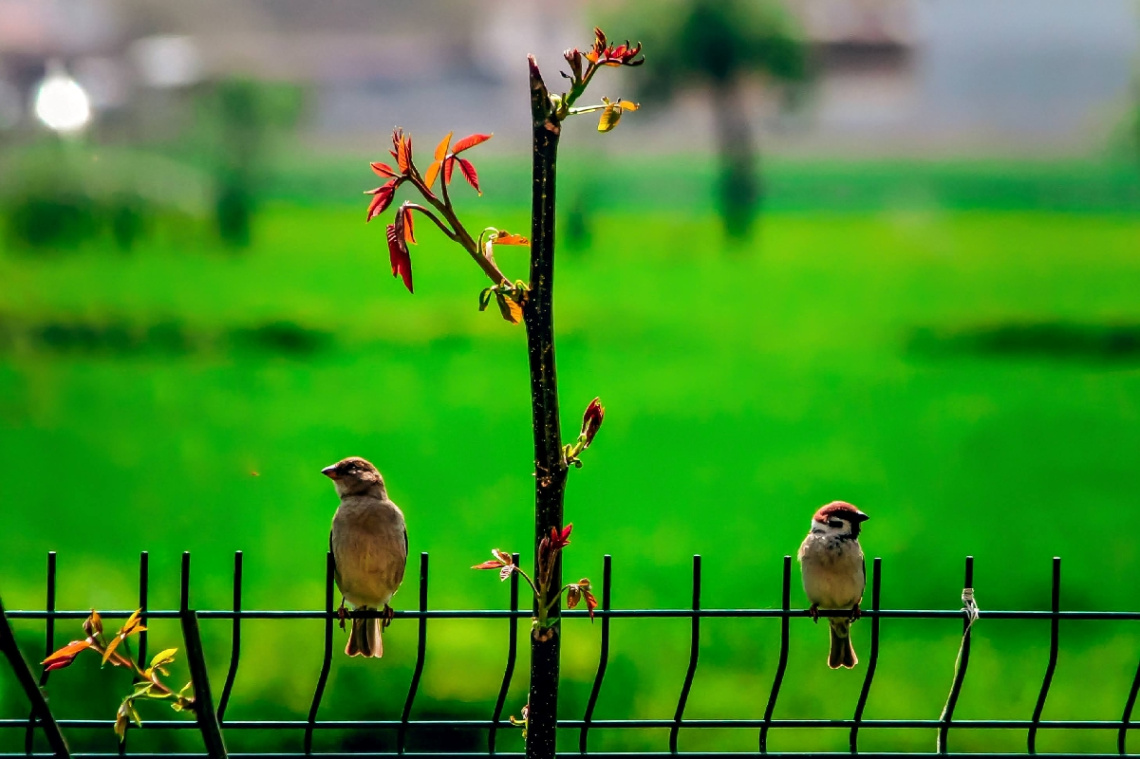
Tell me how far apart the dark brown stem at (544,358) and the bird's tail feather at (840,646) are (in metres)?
1.90

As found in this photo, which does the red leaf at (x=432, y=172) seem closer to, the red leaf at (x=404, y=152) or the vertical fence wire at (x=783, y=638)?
the red leaf at (x=404, y=152)

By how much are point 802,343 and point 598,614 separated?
35273mm

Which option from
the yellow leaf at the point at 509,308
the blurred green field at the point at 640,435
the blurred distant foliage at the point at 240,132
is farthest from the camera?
the blurred distant foliage at the point at 240,132

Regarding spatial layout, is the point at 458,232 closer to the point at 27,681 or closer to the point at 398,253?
the point at 398,253

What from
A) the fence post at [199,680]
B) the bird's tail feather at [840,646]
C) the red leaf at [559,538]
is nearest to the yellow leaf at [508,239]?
the red leaf at [559,538]

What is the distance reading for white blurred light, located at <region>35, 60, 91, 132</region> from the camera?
38.1 meters

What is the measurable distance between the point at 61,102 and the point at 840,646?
3968 cm

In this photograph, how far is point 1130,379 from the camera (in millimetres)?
31453

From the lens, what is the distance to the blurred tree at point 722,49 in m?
43.8

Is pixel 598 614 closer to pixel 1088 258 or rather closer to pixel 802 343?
pixel 802 343

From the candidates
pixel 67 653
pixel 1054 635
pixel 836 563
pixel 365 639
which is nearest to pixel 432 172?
pixel 67 653

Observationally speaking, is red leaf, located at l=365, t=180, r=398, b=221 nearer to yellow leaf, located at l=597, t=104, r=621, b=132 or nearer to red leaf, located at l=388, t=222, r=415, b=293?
red leaf, located at l=388, t=222, r=415, b=293

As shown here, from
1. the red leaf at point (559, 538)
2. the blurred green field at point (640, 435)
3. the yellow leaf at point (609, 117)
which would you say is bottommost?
the blurred green field at point (640, 435)

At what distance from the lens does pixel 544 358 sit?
72.4 inches
